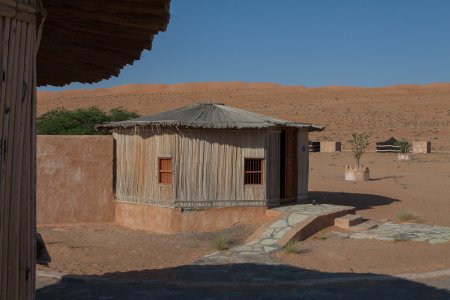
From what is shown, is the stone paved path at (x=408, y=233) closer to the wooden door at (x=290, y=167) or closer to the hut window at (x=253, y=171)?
the wooden door at (x=290, y=167)

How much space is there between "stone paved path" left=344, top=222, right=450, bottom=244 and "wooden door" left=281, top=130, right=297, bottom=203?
295cm

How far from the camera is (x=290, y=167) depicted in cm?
1616

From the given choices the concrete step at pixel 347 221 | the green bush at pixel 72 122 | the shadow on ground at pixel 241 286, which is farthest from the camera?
the green bush at pixel 72 122

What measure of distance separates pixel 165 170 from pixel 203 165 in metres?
1.11

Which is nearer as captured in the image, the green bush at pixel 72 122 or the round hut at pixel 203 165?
the round hut at pixel 203 165

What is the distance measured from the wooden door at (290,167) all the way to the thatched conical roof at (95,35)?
10.6 metres

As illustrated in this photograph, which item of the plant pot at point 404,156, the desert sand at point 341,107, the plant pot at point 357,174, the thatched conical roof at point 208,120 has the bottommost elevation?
the plant pot at point 357,174

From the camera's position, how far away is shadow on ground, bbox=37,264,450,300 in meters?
8.05

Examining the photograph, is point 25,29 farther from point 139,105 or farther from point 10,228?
point 139,105

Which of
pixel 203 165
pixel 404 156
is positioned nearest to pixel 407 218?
pixel 203 165

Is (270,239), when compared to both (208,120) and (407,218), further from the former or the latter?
(407,218)

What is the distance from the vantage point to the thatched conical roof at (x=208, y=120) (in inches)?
562

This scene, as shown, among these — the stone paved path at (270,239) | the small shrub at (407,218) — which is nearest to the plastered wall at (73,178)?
the stone paved path at (270,239)

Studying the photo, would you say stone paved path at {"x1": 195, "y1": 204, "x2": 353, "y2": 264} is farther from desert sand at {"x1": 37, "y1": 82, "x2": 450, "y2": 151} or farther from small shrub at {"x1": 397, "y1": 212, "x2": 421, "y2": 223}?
desert sand at {"x1": 37, "y1": 82, "x2": 450, "y2": 151}
